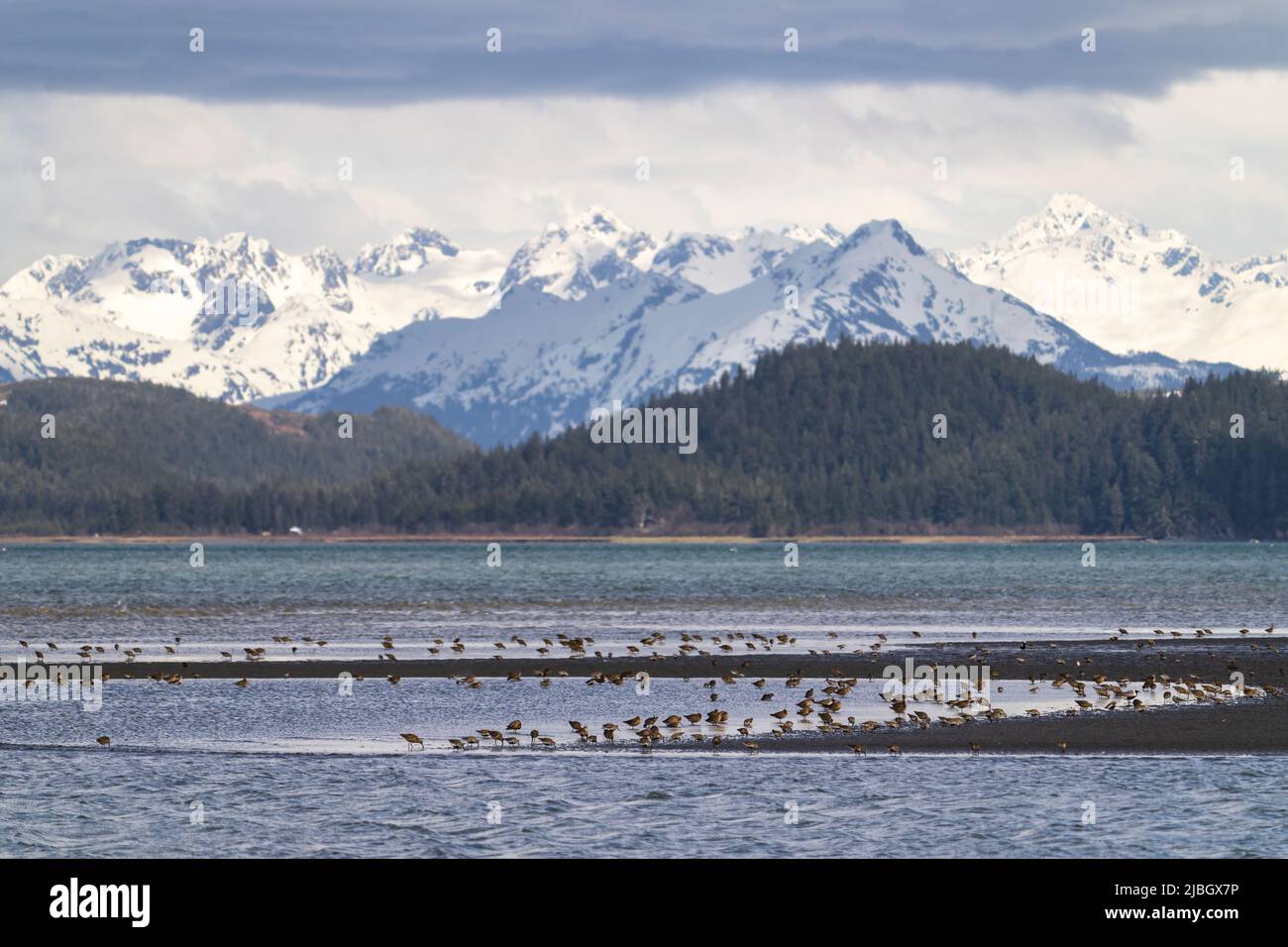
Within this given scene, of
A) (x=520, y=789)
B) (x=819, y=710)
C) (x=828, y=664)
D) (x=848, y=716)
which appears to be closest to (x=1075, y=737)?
(x=848, y=716)

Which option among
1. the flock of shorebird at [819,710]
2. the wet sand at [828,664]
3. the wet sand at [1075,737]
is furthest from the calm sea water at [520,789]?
the wet sand at [828,664]

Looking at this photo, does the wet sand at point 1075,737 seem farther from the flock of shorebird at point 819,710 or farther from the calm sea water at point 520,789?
the calm sea water at point 520,789

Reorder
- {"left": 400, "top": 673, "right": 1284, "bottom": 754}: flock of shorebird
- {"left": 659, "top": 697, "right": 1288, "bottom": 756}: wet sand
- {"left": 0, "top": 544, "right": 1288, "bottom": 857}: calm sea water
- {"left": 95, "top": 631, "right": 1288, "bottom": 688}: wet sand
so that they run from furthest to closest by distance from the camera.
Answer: {"left": 95, "top": 631, "right": 1288, "bottom": 688}: wet sand, {"left": 400, "top": 673, "right": 1284, "bottom": 754}: flock of shorebird, {"left": 659, "top": 697, "right": 1288, "bottom": 756}: wet sand, {"left": 0, "top": 544, "right": 1288, "bottom": 857}: calm sea water

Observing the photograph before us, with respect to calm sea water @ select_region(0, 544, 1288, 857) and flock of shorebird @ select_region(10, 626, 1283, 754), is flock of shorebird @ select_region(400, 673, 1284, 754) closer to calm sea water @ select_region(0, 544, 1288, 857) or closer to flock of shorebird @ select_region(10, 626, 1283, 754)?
flock of shorebird @ select_region(10, 626, 1283, 754)

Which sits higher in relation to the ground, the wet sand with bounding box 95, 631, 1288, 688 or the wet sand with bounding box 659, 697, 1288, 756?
the wet sand with bounding box 95, 631, 1288, 688

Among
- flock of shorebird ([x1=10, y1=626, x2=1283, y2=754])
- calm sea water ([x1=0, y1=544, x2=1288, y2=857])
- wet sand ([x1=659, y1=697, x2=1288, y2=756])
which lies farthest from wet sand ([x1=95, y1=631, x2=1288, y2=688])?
wet sand ([x1=659, y1=697, x2=1288, y2=756])

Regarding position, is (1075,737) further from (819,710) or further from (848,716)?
(819,710)

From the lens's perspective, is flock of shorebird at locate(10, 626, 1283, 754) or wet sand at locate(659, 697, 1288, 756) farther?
flock of shorebird at locate(10, 626, 1283, 754)

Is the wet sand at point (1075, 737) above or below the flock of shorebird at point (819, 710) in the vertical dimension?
below

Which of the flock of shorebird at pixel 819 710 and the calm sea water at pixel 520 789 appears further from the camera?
the flock of shorebird at pixel 819 710

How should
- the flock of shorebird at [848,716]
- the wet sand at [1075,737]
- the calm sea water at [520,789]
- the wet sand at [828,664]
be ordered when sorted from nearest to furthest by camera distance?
the calm sea water at [520,789], the wet sand at [1075,737], the flock of shorebird at [848,716], the wet sand at [828,664]
